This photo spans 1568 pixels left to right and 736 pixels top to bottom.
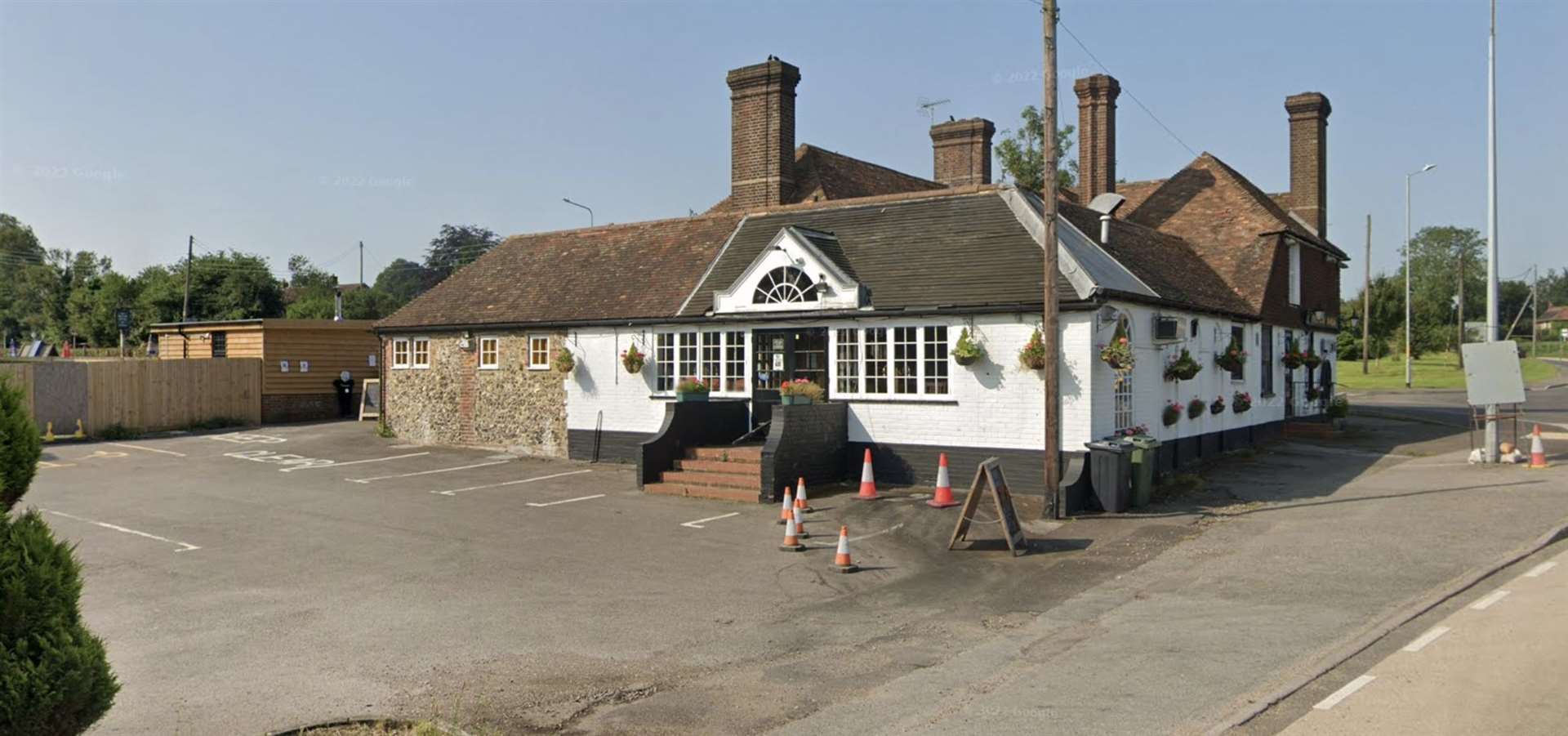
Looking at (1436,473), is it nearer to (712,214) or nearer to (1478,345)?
(1478,345)

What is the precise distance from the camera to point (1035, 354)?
16297 millimetres

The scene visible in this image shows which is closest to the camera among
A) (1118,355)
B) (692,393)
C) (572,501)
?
(1118,355)

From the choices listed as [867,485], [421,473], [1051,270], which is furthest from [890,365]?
[421,473]

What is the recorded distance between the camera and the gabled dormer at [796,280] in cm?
1878

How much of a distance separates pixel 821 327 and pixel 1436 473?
1078 centimetres

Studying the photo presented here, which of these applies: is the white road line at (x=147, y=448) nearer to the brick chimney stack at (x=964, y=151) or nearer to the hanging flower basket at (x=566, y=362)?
the hanging flower basket at (x=566, y=362)

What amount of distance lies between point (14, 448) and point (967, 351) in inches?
540

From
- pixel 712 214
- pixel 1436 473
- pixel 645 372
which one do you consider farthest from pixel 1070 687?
Answer: pixel 712 214

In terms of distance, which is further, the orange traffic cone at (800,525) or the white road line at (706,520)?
the white road line at (706,520)

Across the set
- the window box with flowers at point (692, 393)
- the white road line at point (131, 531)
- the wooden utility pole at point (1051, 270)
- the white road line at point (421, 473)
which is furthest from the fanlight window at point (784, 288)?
the white road line at point (131, 531)

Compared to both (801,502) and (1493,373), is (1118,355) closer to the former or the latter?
(801,502)

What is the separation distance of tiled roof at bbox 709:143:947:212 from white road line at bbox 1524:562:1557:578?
55.0ft

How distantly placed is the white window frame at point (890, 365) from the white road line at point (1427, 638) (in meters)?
9.64

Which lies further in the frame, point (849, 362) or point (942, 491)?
point (849, 362)
